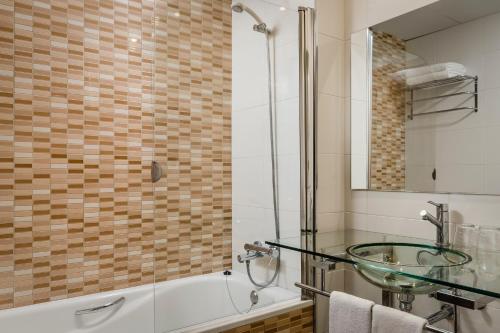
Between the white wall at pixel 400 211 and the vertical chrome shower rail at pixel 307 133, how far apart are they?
22 centimetres

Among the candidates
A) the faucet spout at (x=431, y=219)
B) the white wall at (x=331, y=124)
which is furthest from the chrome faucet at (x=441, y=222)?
the white wall at (x=331, y=124)

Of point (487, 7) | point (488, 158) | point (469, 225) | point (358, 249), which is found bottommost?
point (358, 249)

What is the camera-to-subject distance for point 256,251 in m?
1.74

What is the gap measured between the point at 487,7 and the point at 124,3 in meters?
1.85

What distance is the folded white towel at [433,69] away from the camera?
1.46 metres

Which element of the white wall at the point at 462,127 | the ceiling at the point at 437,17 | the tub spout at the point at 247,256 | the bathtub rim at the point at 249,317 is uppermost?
the ceiling at the point at 437,17

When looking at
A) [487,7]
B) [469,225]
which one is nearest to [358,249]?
[469,225]

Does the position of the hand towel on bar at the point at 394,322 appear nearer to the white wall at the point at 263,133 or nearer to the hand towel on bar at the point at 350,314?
the hand towel on bar at the point at 350,314

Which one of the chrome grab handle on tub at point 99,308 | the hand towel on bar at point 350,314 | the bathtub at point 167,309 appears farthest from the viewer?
the chrome grab handle on tub at point 99,308

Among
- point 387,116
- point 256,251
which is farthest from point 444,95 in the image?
point 256,251

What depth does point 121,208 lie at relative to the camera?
2168mm

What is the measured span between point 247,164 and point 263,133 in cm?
17

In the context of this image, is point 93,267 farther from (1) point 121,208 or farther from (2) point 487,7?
Answer: (2) point 487,7

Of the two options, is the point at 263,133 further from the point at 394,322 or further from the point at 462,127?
the point at 394,322
